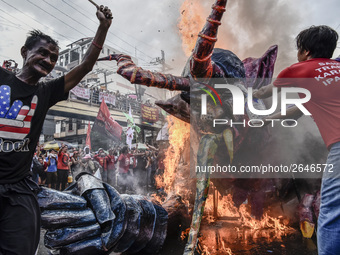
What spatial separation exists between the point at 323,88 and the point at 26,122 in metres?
2.53

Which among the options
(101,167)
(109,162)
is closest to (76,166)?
(101,167)

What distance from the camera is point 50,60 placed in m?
2.45

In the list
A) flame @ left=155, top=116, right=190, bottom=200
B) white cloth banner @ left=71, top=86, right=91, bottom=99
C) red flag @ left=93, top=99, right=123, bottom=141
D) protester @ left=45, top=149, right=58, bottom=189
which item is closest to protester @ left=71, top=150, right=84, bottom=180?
protester @ left=45, top=149, right=58, bottom=189

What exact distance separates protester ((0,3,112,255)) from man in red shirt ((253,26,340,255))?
195 cm

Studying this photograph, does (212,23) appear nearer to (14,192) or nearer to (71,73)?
(71,73)

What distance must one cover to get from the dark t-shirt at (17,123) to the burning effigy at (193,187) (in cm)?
99

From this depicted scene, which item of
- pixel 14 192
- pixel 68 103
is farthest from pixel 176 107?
pixel 68 103

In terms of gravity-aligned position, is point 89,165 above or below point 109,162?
below

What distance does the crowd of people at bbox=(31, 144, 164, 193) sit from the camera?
1107cm

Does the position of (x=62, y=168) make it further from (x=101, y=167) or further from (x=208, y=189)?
(x=208, y=189)

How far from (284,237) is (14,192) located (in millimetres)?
4724

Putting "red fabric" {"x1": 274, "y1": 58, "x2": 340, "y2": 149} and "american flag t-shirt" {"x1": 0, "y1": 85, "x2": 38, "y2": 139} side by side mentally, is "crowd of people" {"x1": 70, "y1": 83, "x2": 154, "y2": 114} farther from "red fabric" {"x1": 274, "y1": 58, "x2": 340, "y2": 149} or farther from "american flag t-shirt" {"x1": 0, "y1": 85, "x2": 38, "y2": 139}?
"red fabric" {"x1": 274, "y1": 58, "x2": 340, "y2": 149}

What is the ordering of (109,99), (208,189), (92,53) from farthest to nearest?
(109,99), (208,189), (92,53)

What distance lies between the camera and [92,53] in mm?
2574
